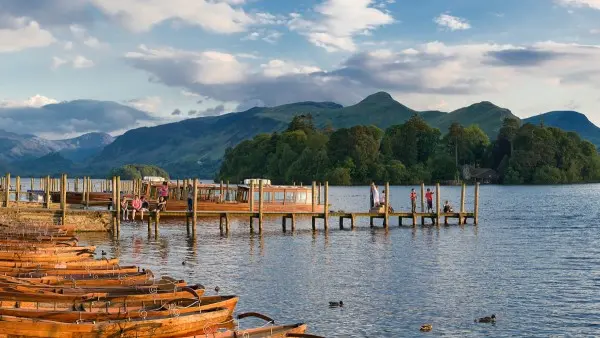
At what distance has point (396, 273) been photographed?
35938mm

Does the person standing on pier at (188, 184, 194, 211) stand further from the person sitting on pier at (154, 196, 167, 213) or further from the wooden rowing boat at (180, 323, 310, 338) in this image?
the wooden rowing boat at (180, 323, 310, 338)

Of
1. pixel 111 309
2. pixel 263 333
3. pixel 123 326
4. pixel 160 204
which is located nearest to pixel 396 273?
pixel 263 333

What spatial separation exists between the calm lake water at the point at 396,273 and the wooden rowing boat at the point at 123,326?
6336mm

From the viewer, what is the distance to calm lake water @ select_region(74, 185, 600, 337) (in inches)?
993

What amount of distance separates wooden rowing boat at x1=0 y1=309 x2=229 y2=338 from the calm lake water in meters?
6.34

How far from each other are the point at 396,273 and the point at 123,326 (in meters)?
21.5

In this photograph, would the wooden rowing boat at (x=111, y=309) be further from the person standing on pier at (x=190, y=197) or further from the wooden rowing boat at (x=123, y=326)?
the person standing on pier at (x=190, y=197)

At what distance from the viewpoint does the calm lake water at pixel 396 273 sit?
25.2 meters

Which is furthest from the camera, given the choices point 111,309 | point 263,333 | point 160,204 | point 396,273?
point 160,204

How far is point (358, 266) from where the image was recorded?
3838 cm

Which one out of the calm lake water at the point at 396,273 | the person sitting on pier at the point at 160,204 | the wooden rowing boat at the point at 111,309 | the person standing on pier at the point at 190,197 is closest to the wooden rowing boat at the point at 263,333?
the wooden rowing boat at the point at 111,309

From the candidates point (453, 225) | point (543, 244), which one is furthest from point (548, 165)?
point (543, 244)

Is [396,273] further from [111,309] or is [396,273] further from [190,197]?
[190,197]

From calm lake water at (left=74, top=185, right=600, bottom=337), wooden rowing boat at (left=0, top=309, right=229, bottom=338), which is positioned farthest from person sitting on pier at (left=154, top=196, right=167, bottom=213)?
wooden rowing boat at (left=0, top=309, right=229, bottom=338)
